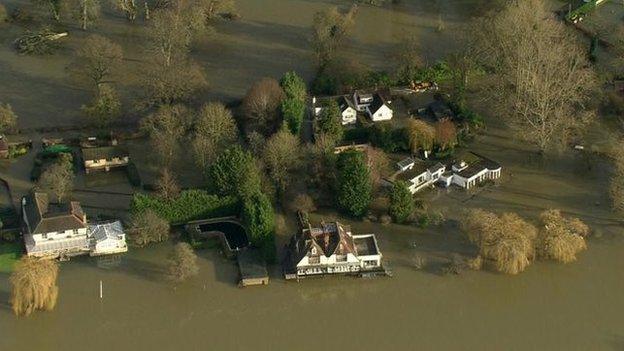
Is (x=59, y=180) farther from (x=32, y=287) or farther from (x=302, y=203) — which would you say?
(x=302, y=203)

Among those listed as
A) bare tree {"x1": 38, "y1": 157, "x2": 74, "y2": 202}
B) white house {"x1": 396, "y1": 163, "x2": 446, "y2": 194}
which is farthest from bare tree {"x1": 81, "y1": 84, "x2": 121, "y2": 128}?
white house {"x1": 396, "y1": 163, "x2": 446, "y2": 194}

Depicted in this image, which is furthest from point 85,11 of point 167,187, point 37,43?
point 167,187

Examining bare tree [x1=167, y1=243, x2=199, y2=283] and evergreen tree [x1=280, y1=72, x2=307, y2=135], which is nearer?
bare tree [x1=167, y1=243, x2=199, y2=283]

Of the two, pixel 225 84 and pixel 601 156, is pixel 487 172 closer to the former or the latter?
pixel 601 156

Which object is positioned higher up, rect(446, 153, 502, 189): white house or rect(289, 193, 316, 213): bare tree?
rect(446, 153, 502, 189): white house

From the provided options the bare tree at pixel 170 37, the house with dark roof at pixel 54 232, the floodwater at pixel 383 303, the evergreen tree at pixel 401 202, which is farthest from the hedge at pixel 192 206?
the bare tree at pixel 170 37

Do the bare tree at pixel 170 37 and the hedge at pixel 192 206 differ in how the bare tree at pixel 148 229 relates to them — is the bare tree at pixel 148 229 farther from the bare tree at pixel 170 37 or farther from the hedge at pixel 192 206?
the bare tree at pixel 170 37

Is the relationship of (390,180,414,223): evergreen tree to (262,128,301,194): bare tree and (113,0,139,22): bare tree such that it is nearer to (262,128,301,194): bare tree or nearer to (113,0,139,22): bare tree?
(262,128,301,194): bare tree
